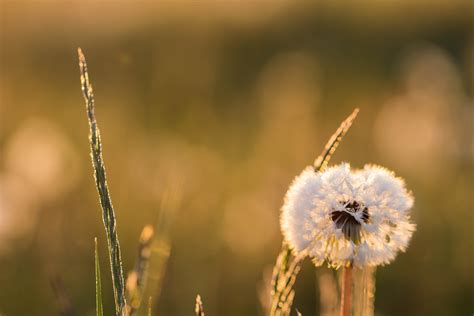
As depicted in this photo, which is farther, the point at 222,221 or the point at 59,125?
the point at 59,125

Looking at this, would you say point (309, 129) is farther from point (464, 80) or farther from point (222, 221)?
point (464, 80)

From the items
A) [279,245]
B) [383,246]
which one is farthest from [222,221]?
[383,246]

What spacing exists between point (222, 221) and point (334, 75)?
5.15m

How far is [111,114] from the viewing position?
754 centimetres

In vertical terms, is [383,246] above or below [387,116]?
below

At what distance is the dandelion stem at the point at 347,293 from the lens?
45.3 inches

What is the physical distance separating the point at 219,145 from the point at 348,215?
5.63 m

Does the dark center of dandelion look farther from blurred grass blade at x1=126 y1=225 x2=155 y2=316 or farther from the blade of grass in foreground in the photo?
blurred grass blade at x1=126 y1=225 x2=155 y2=316

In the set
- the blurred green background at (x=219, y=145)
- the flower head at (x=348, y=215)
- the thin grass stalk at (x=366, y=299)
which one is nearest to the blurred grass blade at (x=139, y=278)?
the blurred green background at (x=219, y=145)

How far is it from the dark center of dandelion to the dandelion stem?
0.18 ft

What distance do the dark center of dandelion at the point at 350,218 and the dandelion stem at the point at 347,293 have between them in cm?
5

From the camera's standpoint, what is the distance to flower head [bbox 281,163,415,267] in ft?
4.08

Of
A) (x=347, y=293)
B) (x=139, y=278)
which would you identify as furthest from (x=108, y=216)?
(x=347, y=293)

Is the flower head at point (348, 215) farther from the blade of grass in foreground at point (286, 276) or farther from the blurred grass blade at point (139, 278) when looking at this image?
the blurred grass blade at point (139, 278)
